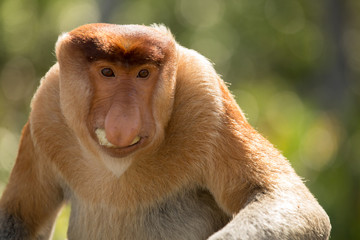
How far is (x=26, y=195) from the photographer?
163 inches

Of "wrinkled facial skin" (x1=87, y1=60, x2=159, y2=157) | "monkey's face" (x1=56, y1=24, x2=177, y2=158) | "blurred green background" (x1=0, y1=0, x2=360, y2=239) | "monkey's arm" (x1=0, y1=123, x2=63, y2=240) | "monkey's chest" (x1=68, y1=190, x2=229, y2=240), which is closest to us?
"wrinkled facial skin" (x1=87, y1=60, x2=159, y2=157)

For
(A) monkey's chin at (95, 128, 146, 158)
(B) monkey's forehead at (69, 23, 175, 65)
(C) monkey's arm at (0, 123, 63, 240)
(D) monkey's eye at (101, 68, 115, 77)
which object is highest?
(B) monkey's forehead at (69, 23, 175, 65)

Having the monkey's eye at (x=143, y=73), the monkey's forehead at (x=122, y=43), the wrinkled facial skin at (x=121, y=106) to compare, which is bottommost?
the wrinkled facial skin at (x=121, y=106)

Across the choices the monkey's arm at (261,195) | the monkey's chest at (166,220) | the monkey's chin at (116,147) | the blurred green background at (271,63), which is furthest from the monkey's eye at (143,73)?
the blurred green background at (271,63)

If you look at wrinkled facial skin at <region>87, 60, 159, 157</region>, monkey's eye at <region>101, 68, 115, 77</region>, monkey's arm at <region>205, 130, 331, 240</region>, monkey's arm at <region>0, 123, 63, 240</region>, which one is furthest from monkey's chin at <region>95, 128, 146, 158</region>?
monkey's arm at <region>0, 123, 63, 240</region>

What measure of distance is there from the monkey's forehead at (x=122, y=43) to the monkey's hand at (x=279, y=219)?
0.93 meters

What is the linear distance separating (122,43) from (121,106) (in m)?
0.39

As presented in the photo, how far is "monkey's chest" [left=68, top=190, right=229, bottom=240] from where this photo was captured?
3.79 metres

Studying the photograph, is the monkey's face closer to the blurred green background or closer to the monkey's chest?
the monkey's chest

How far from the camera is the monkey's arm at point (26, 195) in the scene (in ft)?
13.5

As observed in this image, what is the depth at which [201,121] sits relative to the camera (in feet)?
12.2

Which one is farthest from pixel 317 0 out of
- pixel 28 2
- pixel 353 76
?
pixel 28 2

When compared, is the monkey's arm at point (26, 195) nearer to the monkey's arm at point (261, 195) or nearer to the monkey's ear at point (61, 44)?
the monkey's ear at point (61, 44)

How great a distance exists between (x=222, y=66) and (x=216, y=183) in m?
22.0
